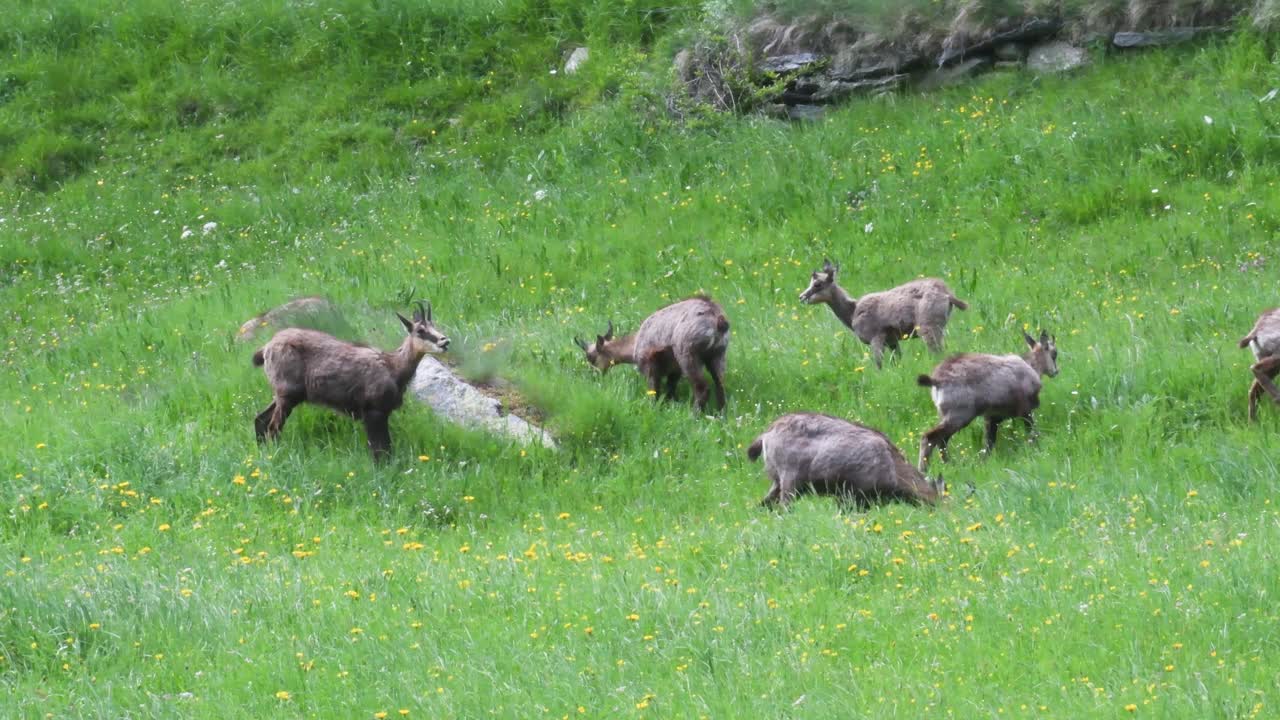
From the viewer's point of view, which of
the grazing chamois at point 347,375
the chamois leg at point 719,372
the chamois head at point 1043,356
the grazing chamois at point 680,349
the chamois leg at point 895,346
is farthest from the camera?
the chamois leg at point 895,346

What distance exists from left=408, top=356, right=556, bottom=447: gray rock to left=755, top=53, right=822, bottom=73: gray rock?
10.7 metres

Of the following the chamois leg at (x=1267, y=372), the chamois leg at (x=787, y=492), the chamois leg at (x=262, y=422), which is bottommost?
the chamois leg at (x=1267, y=372)

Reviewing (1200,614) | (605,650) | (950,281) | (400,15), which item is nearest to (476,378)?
(950,281)

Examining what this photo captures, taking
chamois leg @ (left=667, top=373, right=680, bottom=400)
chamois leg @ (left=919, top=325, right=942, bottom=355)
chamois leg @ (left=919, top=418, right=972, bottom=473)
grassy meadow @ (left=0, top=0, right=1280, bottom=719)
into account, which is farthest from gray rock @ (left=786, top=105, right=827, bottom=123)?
chamois leg @ (left=919, top=418, right=972, bottom=473)

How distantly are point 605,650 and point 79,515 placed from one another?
5.66 metres

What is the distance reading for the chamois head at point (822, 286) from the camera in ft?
55.9

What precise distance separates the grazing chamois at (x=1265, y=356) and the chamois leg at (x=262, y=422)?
329 inches

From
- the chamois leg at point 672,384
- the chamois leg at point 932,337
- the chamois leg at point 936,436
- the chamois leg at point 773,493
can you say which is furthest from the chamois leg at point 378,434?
the chamois leg at point 932,337

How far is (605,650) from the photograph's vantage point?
28.5ft

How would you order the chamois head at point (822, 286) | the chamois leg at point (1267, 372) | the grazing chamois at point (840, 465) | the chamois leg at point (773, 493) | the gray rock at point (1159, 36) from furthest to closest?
the gray rock at point (1159, 36) < the chamois head at point (822, 286) < the chamois leg at point (1267, 372) < the chamois leg at point (773, 493) < the grazing chamois at point (840, 465)

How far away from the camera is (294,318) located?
57.5ft

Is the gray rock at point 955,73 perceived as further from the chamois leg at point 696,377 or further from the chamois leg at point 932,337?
the chamois leg at point 696,377

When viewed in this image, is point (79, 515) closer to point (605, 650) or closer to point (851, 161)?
point (605, 650)

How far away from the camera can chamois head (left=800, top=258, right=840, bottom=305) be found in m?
17.0
